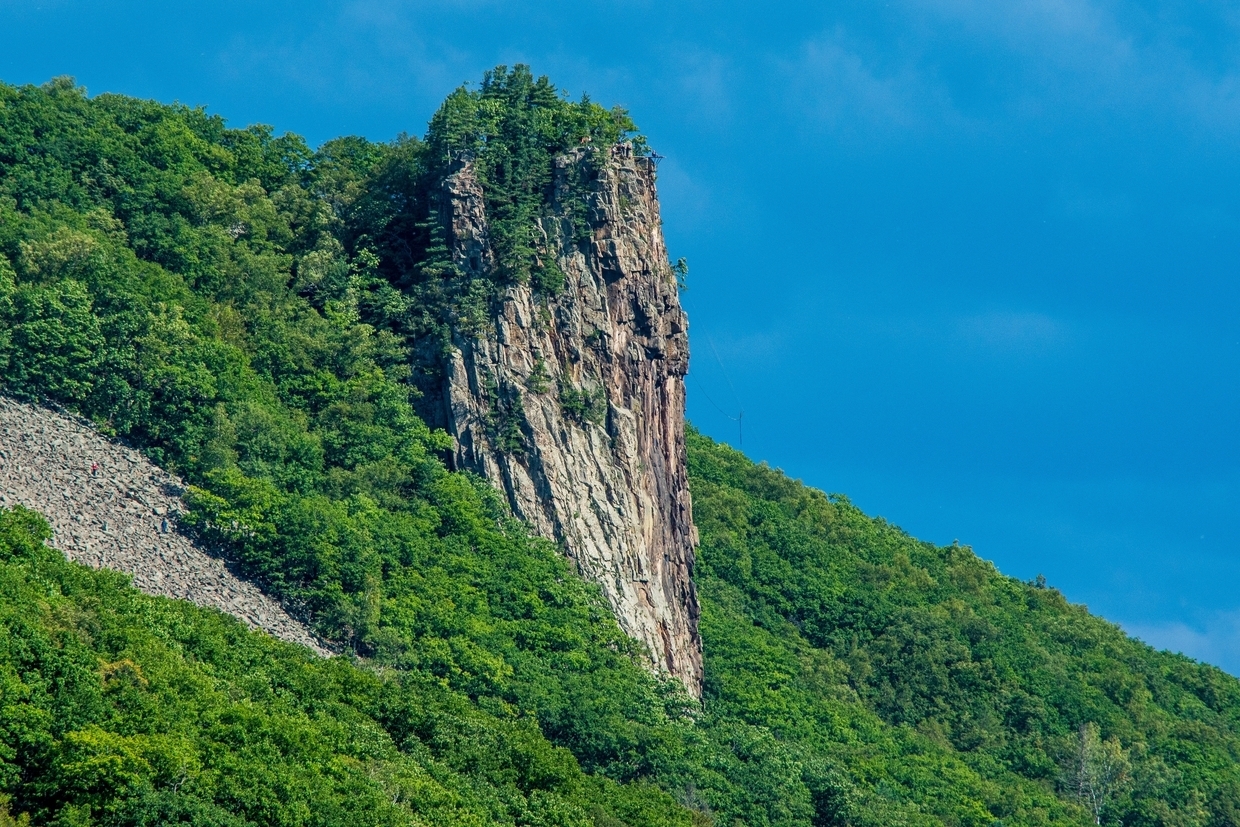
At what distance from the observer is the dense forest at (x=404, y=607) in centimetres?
7181

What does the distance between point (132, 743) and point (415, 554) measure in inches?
1440

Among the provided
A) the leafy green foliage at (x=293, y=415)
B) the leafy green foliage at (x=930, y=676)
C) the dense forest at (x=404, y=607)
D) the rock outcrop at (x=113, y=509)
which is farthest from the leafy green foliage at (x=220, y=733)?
the leafy green foliage at (x=930, y=676)

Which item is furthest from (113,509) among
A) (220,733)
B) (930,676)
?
(930,676)

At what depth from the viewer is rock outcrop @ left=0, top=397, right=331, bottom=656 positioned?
8888cm

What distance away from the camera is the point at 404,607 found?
A: 9675 centimetres

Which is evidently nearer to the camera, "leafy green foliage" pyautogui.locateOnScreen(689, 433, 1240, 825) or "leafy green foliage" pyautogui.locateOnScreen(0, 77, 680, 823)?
"leafy green foliage" pyautogui.locateOnScreen(0, 77, 680, 823)

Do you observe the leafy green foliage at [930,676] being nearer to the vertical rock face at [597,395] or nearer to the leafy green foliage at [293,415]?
the vertical rock face at [597,395]

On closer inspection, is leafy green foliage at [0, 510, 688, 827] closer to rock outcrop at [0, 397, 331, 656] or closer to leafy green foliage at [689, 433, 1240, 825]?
rock outcrop at [0, 397, 331, 656]

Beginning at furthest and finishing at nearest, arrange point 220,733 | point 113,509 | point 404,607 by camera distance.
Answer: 1. point 404,607
2. point 113,509
3. point 220,733

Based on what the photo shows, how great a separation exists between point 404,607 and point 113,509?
47.1 feet

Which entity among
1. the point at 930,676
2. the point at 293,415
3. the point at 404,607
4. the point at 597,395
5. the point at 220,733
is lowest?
the point at 220,733

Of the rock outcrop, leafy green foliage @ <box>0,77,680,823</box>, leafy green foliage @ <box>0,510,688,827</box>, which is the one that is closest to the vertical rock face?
leafy green foliage @ <box>0,77,680,823</box>

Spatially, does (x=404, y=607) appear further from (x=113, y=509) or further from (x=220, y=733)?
(x=220, y=733)

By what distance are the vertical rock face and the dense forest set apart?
1.53 m
